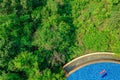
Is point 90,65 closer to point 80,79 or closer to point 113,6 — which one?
point 80,79

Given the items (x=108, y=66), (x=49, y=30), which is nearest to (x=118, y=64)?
(x=108, y=66)

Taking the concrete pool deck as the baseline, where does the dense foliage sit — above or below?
above

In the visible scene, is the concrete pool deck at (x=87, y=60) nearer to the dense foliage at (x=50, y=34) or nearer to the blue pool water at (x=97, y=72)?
the blue pool water at (x=97, y=72)

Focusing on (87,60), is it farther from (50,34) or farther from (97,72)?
(50,34)

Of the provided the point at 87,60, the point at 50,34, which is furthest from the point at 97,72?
the point at 50,34

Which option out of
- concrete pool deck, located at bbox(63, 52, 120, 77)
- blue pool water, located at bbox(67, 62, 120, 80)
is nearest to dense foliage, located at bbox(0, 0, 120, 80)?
concrete pool deck, located at bbox(63, 52, 120, 77)

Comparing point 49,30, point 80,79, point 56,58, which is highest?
point 49,30

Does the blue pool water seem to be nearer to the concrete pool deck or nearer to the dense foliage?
the concrete pool deck
